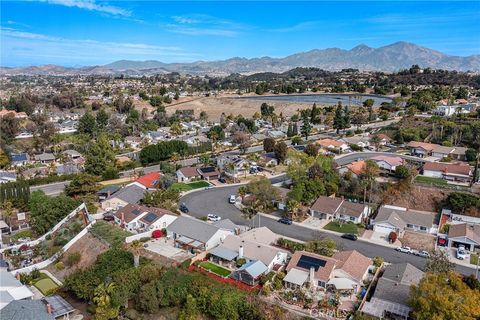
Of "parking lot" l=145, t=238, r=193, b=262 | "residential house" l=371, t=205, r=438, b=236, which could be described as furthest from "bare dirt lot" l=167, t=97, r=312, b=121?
"parking lot" l=145, t=238, r=193, b=262

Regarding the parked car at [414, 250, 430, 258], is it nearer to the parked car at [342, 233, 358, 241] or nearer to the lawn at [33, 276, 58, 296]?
the parked car at [342, 233, 358, 241]

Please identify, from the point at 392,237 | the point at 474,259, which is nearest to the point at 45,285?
the point at 392,237

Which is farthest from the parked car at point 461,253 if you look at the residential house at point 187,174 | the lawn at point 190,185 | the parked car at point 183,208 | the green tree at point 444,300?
the residential house at point 187,174

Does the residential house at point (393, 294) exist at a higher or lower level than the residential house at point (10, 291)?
higher

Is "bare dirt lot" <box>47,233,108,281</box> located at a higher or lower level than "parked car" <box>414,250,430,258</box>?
lower

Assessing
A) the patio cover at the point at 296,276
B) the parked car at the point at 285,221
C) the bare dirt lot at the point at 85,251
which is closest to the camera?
the patio cover at the point at 296,276

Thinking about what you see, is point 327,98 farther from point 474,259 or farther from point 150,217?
point 150,217

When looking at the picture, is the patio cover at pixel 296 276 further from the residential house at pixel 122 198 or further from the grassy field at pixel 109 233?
the residential house at pixel 122 198
